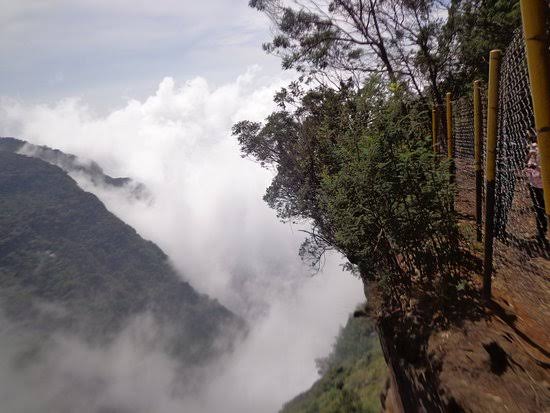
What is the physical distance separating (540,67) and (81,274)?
6265 inches

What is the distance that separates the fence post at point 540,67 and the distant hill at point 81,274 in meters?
137

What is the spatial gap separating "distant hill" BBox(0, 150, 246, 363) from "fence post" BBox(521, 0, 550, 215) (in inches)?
5382

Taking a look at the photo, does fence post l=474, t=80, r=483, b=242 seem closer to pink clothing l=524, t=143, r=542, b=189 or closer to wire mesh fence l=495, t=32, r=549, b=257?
wire mesh fence l=495, t=32, r=549, b=257

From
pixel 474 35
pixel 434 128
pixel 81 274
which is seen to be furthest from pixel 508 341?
pixel 81 274

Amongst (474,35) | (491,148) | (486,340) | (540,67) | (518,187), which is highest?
(474,35)

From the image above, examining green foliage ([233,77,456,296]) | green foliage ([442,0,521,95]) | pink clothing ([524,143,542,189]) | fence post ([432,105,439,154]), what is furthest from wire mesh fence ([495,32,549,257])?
green foliage ([442,0,521,95])

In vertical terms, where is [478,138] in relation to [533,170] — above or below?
above

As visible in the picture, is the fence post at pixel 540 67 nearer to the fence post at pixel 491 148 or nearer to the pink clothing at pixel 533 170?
the fence post at pixel 491 148

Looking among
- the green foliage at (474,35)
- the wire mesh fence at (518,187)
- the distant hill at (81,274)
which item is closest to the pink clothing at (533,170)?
the wire mesh fence at (518,187)

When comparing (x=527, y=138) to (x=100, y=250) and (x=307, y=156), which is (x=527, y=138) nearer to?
(x=307, y=156)

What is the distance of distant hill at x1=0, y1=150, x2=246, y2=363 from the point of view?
122 meters

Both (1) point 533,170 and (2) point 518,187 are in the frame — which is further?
(2) point 518,187

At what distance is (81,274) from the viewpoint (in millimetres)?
137875

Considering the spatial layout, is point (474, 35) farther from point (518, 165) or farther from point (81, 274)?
point (81, 274)
